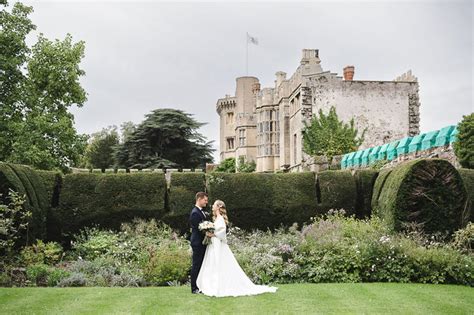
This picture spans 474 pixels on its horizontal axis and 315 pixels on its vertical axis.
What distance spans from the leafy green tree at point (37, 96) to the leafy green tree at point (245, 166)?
21.9 m

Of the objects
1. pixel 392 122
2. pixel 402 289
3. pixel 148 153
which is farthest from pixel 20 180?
pixel 148 153

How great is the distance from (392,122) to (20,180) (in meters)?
23.5

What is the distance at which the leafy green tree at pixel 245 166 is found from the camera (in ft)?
156

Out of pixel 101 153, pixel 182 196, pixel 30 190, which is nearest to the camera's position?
pixel 30 190

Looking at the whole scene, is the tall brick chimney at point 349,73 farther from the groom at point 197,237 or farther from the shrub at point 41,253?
the groom at point 197,237

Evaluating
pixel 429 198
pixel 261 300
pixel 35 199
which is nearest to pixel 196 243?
pixel 261 300

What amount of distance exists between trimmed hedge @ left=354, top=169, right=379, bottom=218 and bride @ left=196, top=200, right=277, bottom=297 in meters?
6.61

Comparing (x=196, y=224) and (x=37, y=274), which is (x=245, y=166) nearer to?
(x=37, y=274)

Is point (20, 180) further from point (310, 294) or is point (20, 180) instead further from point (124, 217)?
point (310, 294)

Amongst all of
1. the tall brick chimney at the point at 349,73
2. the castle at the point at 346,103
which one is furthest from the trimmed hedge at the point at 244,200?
the tall brick chimney at the point at 349,73

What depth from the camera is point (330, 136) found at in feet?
104

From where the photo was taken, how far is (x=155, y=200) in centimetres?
1523

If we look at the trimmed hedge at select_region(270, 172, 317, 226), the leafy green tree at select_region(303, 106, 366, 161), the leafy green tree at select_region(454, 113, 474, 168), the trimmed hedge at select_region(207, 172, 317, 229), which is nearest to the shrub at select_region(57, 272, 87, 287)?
the trimmed hedge at select_region(207, 172, 317, 229)

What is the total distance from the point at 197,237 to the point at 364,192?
7.41 metres
